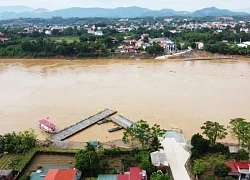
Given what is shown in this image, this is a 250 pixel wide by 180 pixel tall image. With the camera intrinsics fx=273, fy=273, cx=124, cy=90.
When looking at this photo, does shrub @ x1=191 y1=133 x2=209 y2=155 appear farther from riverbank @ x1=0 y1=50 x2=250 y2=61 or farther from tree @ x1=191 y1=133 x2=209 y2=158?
riverbank @ x1=0 y1=50 x2=250 y2=61

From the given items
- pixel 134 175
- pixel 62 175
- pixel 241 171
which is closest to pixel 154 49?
pixel 241 171

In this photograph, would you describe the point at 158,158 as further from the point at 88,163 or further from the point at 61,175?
the point at 61,175

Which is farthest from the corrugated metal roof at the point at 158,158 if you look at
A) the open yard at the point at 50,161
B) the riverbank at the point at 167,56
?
the riverbank at the point at 167,56

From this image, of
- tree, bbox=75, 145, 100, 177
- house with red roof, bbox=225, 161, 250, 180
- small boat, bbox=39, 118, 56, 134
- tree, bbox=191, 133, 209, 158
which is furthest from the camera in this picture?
small boat, bbox=39, 118, 56, 134

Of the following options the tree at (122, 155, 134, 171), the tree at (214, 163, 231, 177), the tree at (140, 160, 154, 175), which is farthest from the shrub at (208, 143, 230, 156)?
the tree at (122, 155, 134, 171)

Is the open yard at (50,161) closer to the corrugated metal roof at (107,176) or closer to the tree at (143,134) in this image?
the corrugated metal roof at (107,176)

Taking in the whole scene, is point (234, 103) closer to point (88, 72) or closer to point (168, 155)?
point (168, 155)

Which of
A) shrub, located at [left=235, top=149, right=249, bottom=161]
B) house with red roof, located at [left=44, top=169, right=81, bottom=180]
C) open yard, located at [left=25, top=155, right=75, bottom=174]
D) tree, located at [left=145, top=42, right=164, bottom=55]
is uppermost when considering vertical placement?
tree, located at [left=145, top=42, right=164, bottom=55]
